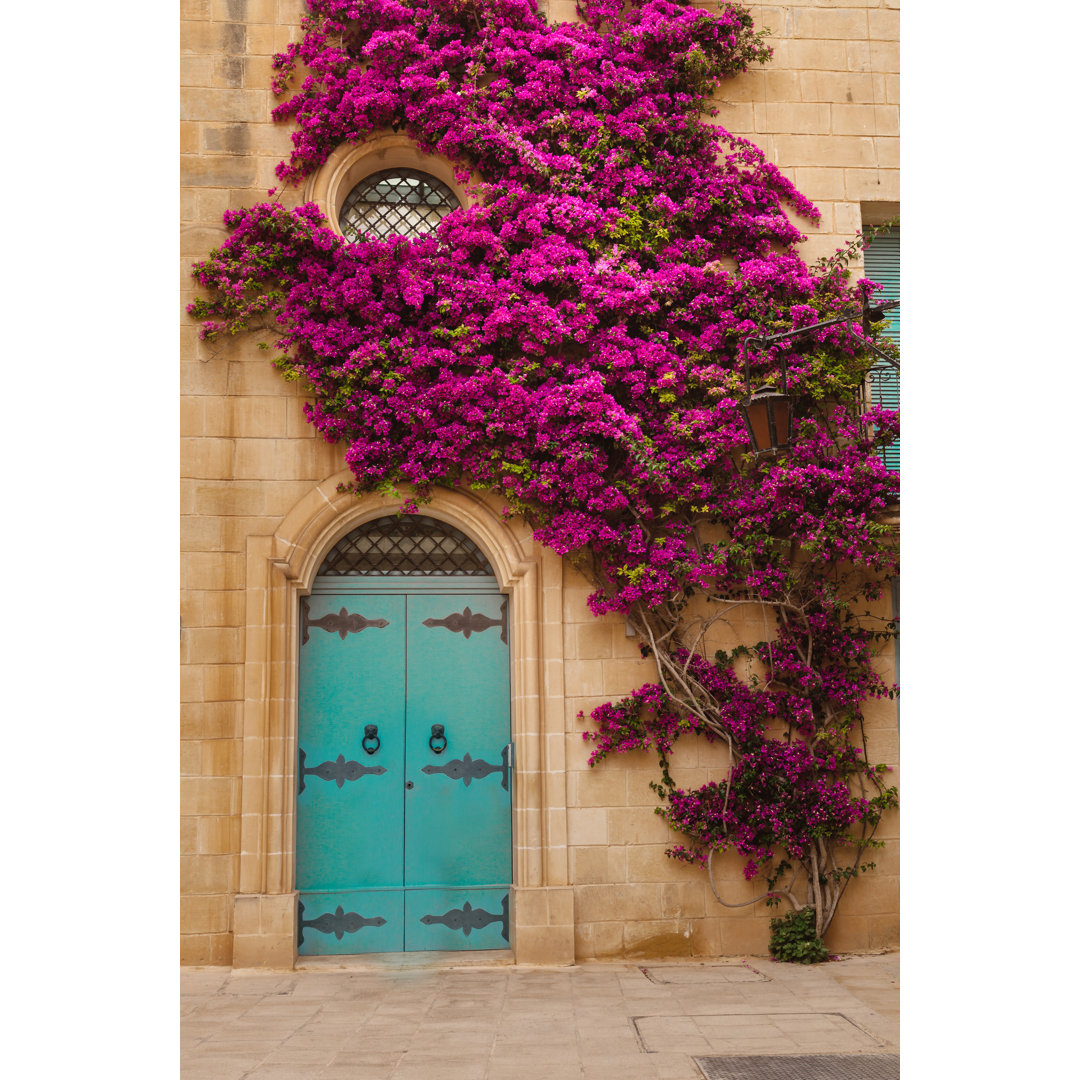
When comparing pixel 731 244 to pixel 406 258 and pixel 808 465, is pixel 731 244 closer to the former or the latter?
pixel 808 465

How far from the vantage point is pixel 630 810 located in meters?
6.00

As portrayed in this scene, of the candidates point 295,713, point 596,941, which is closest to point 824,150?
point 295,713

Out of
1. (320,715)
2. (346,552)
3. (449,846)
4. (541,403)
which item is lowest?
(449,846)

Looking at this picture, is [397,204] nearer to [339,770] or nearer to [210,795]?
[339,770]

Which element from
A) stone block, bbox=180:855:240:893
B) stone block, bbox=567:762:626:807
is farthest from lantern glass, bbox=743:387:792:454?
stone block, bbox=180:855:240:893

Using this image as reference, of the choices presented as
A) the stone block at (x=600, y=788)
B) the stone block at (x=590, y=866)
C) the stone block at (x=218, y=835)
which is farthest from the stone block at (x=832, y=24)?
the stone block at (x=218, y=835)

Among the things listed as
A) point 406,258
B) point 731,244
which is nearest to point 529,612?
point 406,258

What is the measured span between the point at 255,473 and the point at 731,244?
3.64 metres

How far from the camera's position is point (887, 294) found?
695 cm

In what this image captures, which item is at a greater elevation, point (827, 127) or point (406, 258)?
point (827, 127)

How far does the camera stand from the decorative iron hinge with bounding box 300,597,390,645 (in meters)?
6.25

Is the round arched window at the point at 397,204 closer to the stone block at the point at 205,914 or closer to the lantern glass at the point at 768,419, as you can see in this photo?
the lantern glass at the point at 768,419

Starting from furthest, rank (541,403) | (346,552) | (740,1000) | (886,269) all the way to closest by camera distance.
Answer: (886,269), (346,552), (541,403), (740,1000)

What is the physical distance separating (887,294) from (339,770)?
5.18 meters
